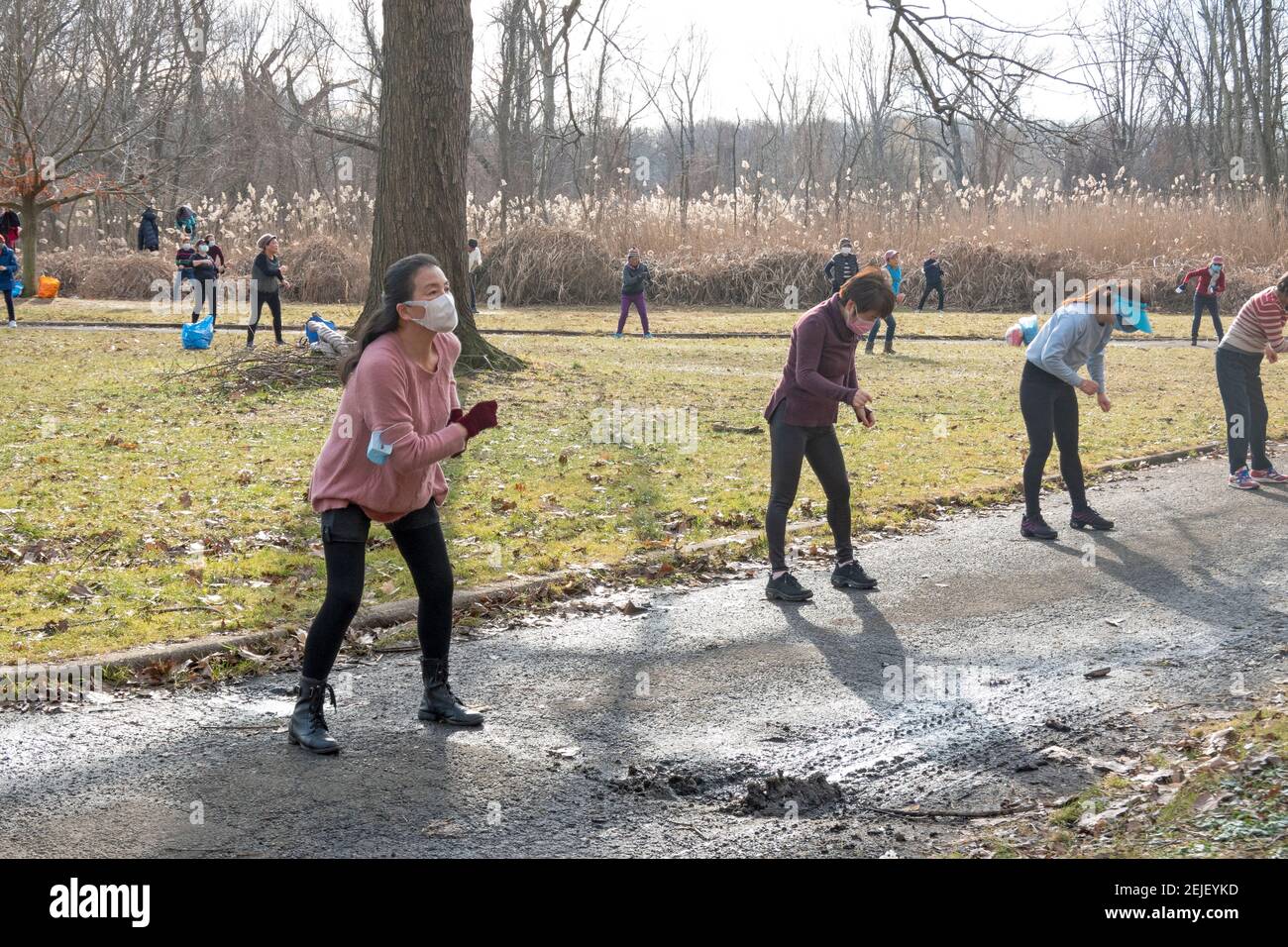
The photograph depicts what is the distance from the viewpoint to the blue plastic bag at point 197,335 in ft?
63.7

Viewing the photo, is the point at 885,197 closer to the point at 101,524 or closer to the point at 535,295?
the point at 535,295

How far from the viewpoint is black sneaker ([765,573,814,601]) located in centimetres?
745

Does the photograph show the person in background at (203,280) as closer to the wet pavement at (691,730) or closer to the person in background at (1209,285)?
the wet pavement at (691,730)

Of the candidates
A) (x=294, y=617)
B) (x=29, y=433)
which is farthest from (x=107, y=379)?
(x=294, y=617)

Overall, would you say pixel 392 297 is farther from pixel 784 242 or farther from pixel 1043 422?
pixel 784 242

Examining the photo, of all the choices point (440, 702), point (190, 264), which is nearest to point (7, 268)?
point (190, 264)

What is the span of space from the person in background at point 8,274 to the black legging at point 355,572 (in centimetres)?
2005

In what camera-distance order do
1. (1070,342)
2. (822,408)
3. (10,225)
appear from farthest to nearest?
(10,225)
(1070,342)
(822,408)

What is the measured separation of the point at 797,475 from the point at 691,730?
275 centimetres

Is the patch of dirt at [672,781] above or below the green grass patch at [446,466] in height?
below

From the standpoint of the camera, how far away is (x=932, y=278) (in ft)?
103

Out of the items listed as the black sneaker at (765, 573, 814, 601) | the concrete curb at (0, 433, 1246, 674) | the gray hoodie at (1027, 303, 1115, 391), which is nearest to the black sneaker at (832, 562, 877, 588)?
the black sneaker at (765, 573, 814, 601)

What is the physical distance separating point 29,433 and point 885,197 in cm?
2651

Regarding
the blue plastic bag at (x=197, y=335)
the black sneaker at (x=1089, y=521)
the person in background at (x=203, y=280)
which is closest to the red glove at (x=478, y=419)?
the black sneaker at (x=1089, y=521)
